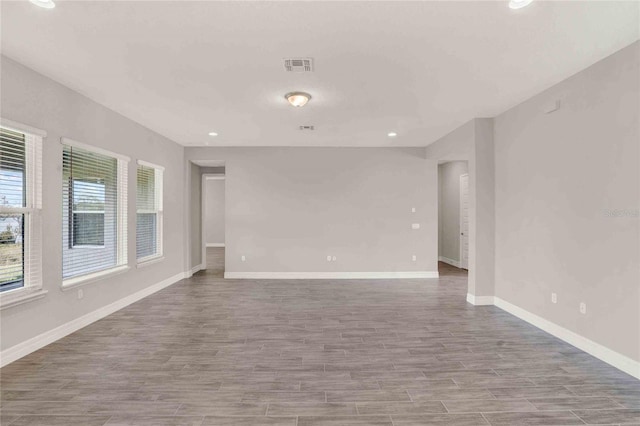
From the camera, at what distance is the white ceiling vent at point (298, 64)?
9.41 feet

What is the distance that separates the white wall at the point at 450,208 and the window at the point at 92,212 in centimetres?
740

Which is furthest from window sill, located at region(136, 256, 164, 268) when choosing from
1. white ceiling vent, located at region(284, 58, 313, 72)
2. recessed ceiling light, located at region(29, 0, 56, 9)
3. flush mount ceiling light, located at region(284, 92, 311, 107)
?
white ceiling vent, located at region(284, 58, 313, 72)

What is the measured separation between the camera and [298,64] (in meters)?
2.94

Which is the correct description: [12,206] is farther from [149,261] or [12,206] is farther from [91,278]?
[149,261]

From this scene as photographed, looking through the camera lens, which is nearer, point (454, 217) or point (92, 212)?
point (92, 212)

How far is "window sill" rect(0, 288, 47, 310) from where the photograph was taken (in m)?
2.77

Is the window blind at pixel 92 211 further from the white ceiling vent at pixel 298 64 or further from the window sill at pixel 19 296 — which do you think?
the white ceiling vent at pixel 298 64

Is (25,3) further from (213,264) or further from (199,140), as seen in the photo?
(213,264)

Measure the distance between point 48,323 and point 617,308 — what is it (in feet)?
18.3

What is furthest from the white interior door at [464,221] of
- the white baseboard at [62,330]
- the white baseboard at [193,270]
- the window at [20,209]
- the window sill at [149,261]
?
the window at [20,209]

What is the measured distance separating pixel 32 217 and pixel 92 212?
960mm

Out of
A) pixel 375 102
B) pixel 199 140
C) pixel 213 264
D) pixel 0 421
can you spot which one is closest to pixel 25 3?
pixel 0 421

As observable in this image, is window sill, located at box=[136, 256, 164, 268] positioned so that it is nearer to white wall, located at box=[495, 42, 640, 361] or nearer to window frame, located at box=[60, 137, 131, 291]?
window frame, located at box=[60, 137, 131, 291]

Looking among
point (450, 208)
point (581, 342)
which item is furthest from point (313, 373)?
point (450, 208)
